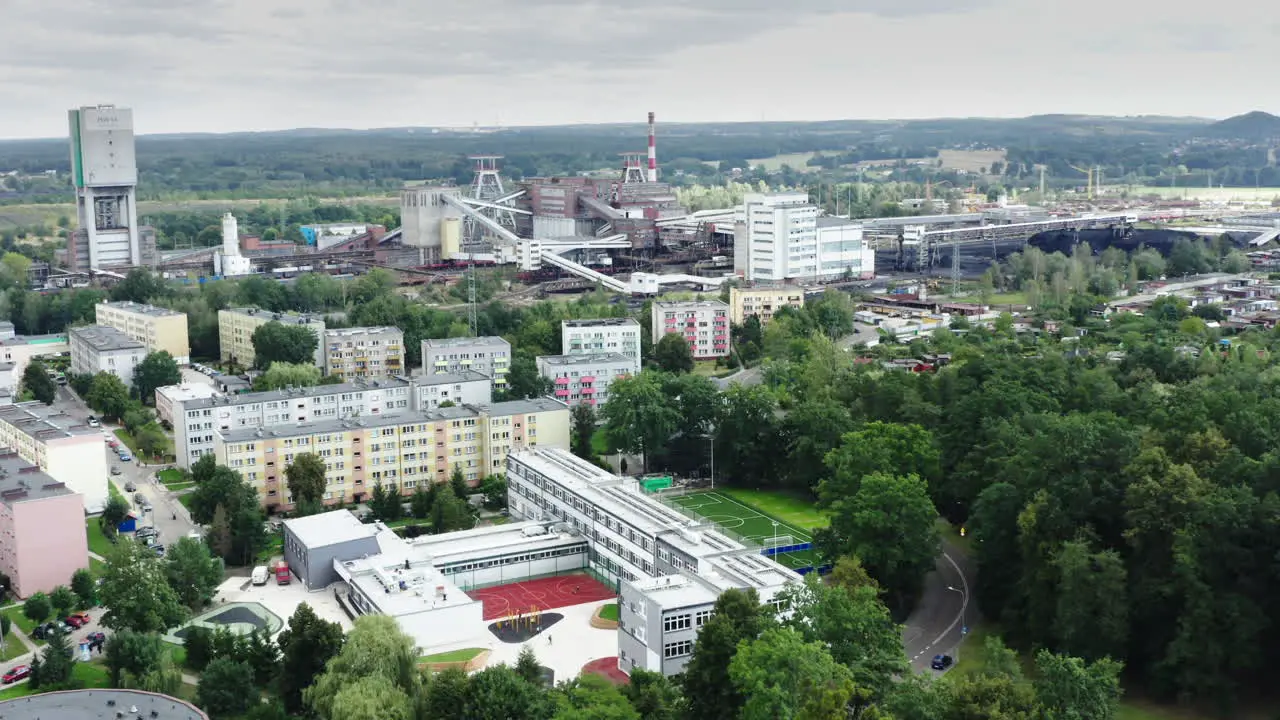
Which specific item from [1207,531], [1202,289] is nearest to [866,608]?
[1207,531]

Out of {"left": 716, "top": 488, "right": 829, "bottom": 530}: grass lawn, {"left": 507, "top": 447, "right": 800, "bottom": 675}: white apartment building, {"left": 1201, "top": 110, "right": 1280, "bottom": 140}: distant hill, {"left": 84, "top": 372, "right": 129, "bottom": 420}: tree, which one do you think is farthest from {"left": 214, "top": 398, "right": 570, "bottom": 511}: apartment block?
{"left": 1201, "top": 110, "right": 1280, "bottom": 140}: distant hill

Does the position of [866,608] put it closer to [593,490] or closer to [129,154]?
[593,490]

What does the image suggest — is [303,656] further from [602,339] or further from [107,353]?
[107,353]

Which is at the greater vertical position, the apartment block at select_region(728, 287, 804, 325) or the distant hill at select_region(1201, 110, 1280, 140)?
the distant hill at select_region(1201, 110, 1280, 140)

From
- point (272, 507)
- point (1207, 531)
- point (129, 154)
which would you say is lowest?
point (272, 507)

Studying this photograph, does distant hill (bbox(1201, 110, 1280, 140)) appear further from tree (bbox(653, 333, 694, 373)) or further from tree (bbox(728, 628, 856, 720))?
tree (bbox(728, 628, 856, 720))

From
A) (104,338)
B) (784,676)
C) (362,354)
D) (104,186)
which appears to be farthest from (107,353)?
(784,676)
